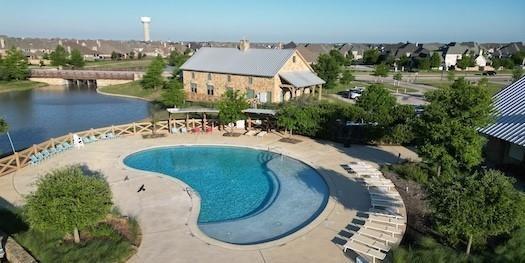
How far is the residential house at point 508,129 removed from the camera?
2056 centimetres

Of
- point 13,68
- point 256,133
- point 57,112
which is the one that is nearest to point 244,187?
point 256,133

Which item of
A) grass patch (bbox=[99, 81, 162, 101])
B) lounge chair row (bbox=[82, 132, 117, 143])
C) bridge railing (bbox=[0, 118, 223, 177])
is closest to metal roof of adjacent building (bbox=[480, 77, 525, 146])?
bridge railing (bbox=[0, 118, 223, 177])

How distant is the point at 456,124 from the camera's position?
1905 cm

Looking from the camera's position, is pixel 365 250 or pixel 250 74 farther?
pixel 250 74

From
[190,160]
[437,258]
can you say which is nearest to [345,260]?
[437,258]

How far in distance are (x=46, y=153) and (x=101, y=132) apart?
571cm

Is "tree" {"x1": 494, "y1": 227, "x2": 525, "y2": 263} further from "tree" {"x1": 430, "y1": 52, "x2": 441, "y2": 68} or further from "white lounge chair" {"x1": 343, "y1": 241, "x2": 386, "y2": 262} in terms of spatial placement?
"tree" {"x1": 430, "y1": 52, "x2": 441, "y2": 68}

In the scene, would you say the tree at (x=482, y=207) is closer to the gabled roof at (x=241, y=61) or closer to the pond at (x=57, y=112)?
the pond at (x=57, y=112)

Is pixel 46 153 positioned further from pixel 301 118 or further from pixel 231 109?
pixel 301 118

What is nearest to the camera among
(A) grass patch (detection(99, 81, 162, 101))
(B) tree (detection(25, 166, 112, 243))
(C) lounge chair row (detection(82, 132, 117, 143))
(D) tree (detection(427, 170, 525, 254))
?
(D) tree (detection(427, 170, 525, 254))

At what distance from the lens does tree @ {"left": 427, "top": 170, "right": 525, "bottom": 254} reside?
12.5m

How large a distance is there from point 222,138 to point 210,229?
1503 centimetres

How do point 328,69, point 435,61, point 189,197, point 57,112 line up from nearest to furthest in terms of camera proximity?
point 189,197 < point 57,112 < point 328,69 < point 435,61

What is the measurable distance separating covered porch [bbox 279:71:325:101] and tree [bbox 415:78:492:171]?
23508mm
